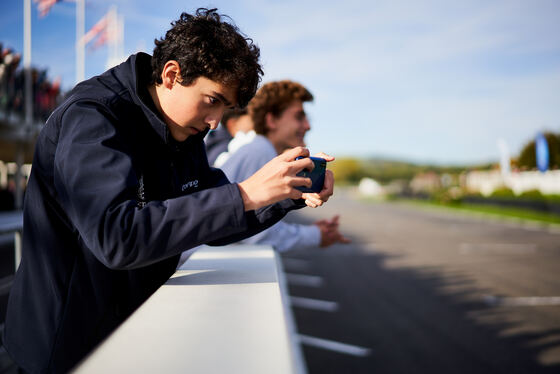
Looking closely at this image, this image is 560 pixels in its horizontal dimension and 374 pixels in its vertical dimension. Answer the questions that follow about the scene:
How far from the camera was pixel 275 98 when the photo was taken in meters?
3.35

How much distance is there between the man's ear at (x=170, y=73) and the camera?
1456 mm

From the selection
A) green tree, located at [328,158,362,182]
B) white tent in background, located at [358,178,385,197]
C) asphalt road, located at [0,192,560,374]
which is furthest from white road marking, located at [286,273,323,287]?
green tree, located at [328,158,362,182]

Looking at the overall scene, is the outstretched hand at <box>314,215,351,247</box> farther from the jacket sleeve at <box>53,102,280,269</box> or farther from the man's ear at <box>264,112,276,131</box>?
the jacket sleeve at <box>53,102,280,269</box>

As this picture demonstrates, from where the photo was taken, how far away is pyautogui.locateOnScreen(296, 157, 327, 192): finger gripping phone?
1.44 m

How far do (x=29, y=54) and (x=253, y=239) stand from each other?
59.6 ft

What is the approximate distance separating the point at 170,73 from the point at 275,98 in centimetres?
193

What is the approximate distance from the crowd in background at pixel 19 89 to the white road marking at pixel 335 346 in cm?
1113

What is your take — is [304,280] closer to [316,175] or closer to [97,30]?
[316,175]

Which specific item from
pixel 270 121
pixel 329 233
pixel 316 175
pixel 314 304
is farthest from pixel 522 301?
pixel 316 175

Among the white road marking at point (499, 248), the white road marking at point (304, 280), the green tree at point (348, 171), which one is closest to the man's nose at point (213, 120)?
the white road marking at point (304, 280)

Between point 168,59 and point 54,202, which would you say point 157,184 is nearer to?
point 54,202

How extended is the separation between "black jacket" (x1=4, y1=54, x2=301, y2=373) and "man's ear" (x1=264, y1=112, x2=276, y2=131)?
1.81 metres

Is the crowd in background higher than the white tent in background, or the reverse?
the crowd in background

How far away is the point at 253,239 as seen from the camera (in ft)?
→ 8.20
